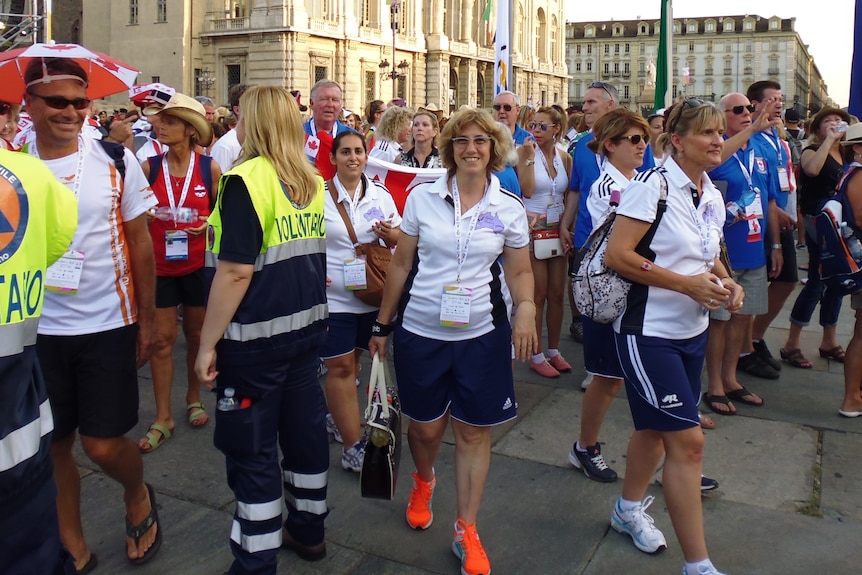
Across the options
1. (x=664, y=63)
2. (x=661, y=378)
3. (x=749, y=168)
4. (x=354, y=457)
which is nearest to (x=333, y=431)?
(x=354, y=457)

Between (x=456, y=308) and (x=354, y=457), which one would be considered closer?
(x=456, y=308)

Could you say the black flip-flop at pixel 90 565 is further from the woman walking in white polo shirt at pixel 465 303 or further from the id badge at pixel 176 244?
the id badge at pixel 176 244

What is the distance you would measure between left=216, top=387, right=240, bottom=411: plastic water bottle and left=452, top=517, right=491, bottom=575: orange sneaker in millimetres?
1099

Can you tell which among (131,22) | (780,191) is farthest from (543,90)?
(780,191)

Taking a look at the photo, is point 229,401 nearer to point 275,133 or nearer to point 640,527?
point 275,133

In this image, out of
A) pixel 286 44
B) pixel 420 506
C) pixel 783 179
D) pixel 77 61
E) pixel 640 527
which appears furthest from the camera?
pixel 286 44

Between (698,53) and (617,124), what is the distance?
14801 centimetres

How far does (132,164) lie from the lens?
3.50 m

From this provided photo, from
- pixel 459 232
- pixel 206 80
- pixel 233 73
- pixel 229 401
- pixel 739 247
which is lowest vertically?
pixel 229 401

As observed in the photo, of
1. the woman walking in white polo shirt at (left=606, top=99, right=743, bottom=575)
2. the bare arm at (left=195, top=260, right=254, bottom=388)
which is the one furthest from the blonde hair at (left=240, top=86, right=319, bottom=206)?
the woman walking in white polo shirt at (left=606, top=99, right=743, bottom=575)

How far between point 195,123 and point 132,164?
1.44 metres

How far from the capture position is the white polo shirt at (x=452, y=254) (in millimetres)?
3402

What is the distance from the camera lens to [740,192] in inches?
213

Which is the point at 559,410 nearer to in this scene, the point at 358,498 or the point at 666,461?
the point at 358,498
